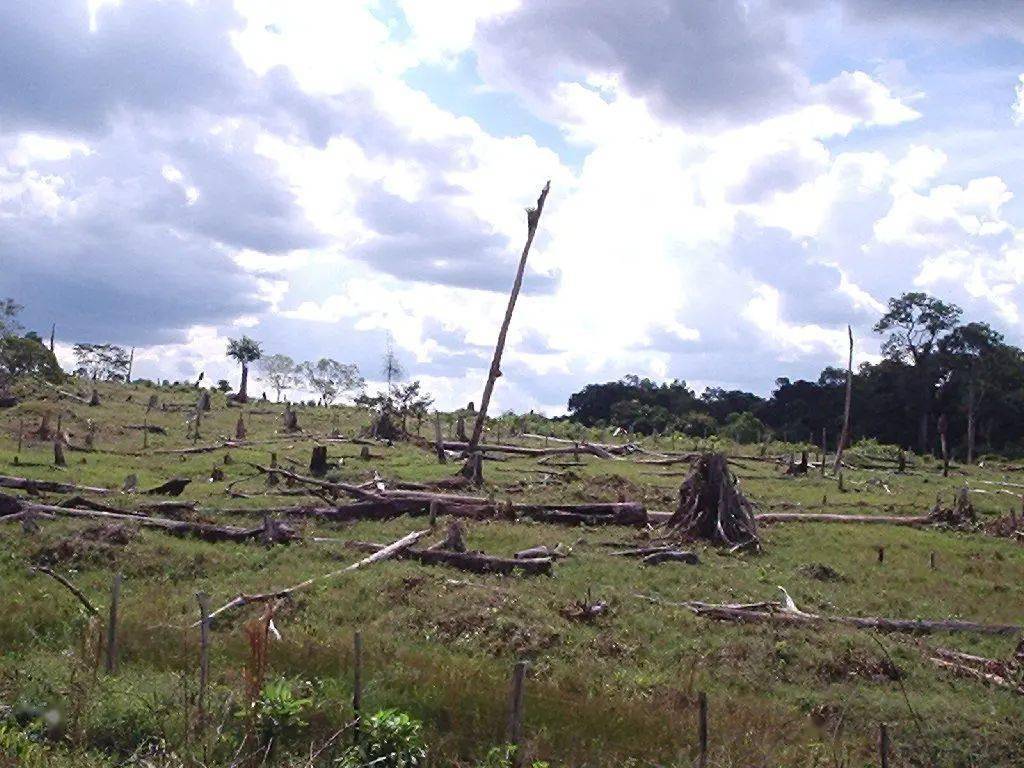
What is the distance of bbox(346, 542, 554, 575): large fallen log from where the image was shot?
58.9ft

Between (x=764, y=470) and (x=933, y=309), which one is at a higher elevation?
(x=933, y=309)

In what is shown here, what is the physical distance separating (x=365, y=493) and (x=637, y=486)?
29.6 ft

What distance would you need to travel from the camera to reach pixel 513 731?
892cm

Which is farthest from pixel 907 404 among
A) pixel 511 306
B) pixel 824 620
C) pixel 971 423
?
pixel 824 620

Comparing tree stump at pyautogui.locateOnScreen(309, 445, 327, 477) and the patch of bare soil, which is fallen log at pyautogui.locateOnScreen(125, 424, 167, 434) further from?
the patch of bare soil

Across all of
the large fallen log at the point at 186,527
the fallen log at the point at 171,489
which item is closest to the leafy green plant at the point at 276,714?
the large fallen log at the point at 186,527

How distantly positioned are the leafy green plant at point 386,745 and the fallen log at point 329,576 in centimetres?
415

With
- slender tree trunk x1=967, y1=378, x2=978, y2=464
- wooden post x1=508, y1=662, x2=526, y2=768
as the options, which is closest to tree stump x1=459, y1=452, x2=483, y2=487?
wooden post x1=508, y1=662, x2=526, y2=768

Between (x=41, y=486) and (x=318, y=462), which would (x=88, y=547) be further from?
(x=318, y=462)

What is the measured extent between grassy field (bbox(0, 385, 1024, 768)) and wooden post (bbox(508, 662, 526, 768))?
2.08ft

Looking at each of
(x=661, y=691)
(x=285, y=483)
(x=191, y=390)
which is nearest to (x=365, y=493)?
(x=285, y=483)

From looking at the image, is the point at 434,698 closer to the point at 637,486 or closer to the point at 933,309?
the point at 637,486

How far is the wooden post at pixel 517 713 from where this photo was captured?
8680mm

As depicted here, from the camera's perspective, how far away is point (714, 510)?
907 inches
